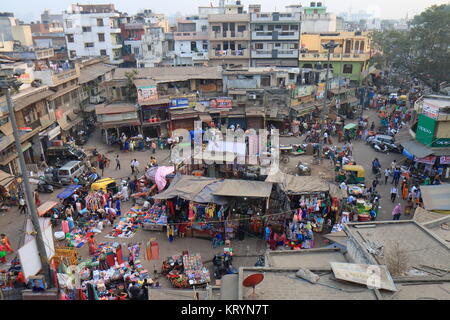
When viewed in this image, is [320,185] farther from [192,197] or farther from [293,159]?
[192,197]

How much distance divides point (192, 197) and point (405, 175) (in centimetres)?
1326

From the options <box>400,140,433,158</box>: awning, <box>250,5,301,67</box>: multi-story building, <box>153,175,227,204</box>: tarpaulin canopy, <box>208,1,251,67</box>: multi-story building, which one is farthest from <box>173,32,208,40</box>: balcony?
<box>153,175,227,204</box>: tarpaulin canopy

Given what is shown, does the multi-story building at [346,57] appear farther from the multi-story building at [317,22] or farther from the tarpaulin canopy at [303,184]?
the tarpaulin canopy at [303,184]

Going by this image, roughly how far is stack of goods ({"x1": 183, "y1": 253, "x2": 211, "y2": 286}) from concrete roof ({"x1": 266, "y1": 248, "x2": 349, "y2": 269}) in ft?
12.8

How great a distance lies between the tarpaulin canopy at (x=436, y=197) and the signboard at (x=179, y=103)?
1887 centimetres

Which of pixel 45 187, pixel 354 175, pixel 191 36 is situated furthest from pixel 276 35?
pixel 45 187

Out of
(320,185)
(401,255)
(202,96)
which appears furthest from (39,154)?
(401,255)

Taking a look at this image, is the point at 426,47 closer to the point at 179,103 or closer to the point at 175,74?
the point at 175,74

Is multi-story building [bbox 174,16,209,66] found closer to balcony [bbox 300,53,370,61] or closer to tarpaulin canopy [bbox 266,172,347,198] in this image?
balcony [bbox 300,53,370,61]

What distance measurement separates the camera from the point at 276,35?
41.3 m

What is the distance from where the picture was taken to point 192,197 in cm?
1534

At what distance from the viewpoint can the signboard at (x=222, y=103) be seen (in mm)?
29891

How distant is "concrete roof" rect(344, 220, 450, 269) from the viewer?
867cm

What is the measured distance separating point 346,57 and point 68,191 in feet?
111
